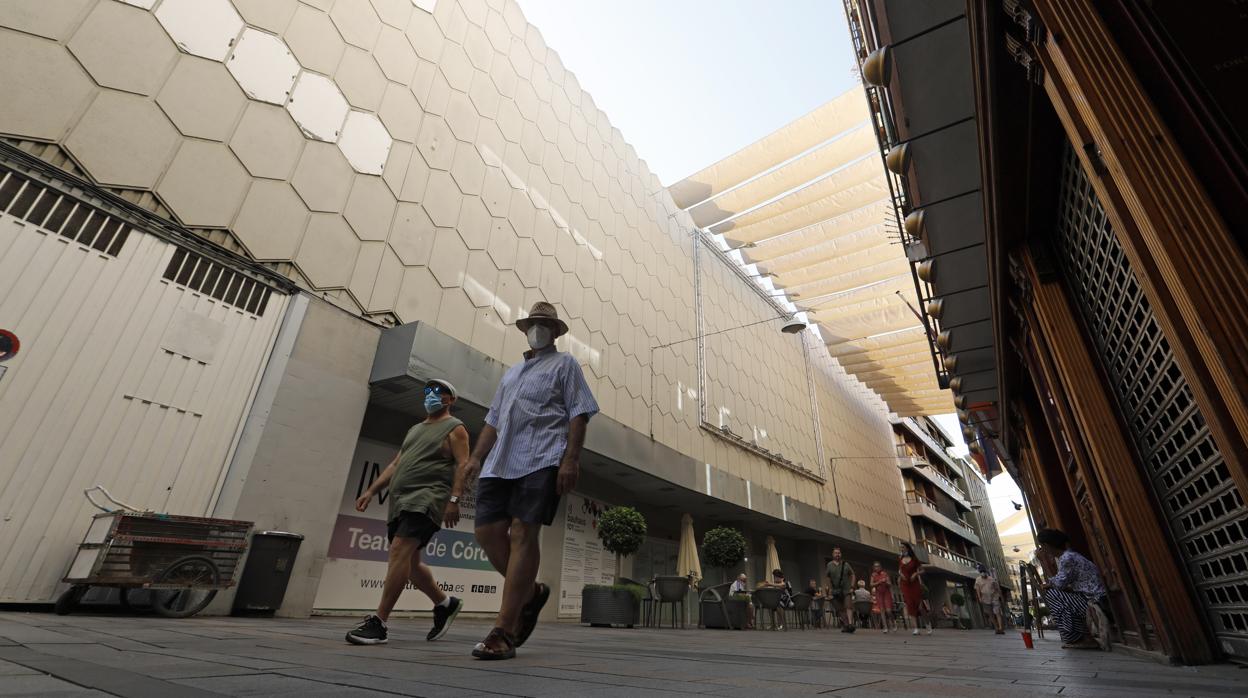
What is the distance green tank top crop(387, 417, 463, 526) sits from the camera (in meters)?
2.74

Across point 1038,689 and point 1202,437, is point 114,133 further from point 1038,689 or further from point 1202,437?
point 1202,437

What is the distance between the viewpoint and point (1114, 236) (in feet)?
8.83

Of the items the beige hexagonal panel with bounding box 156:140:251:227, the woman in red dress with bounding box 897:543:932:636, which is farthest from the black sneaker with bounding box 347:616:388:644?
the woman in red dress with bounding box 897:543:932:636

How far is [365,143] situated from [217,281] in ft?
8.31

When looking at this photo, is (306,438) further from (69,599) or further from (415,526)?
(415,526)

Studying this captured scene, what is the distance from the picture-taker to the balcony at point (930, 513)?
24.5 metres

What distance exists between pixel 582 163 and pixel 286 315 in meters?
7.15

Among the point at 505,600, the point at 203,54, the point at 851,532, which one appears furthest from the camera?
the point at 851,532

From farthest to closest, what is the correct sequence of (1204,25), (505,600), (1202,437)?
(1202,437) < (505,600) < (1204,25)

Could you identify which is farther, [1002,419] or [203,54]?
[1002,419]

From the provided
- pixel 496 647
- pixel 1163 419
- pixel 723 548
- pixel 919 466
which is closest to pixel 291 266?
pixel 496 647

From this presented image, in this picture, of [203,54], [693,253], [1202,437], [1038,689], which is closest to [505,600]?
[1038,689]

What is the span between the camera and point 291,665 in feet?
4.96

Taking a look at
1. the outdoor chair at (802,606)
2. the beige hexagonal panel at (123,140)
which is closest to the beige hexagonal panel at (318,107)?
the beige hexagonal panel at (123,140)
